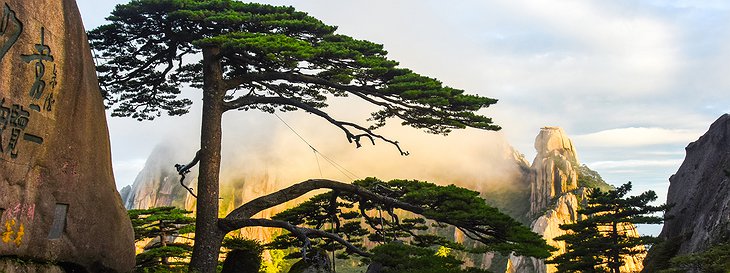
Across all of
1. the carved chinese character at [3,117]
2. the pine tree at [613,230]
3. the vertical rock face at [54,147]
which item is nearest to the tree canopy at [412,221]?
the vertical rock face at [54,147]

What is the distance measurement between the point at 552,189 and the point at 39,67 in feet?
260

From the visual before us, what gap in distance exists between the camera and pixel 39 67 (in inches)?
283

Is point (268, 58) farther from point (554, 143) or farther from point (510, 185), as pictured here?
point (510, 185)

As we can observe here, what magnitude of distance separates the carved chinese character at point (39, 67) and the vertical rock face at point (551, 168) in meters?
74.7

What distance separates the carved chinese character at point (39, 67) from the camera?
706cm

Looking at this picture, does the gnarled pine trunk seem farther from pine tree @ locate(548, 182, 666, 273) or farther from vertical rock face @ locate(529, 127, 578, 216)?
vertical rock face @ locate(529, 127, 578, 216)

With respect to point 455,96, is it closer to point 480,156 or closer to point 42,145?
point 42,145

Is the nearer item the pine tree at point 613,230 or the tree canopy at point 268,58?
the tree canopy at point 268,58

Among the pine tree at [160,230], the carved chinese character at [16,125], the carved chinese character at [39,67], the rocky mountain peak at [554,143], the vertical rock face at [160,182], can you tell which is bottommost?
the pine tree at [160,230]

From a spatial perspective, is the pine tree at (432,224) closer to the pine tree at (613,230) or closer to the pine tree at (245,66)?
the pine tree at (245,66)

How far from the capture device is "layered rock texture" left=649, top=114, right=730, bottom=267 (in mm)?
13961

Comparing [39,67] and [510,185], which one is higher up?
[510,185]

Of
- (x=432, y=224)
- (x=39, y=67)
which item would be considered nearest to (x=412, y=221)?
(x=432, y=224)

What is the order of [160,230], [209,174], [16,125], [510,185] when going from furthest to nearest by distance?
[510,185] < [160,230] < [209,174] < [16,125]
